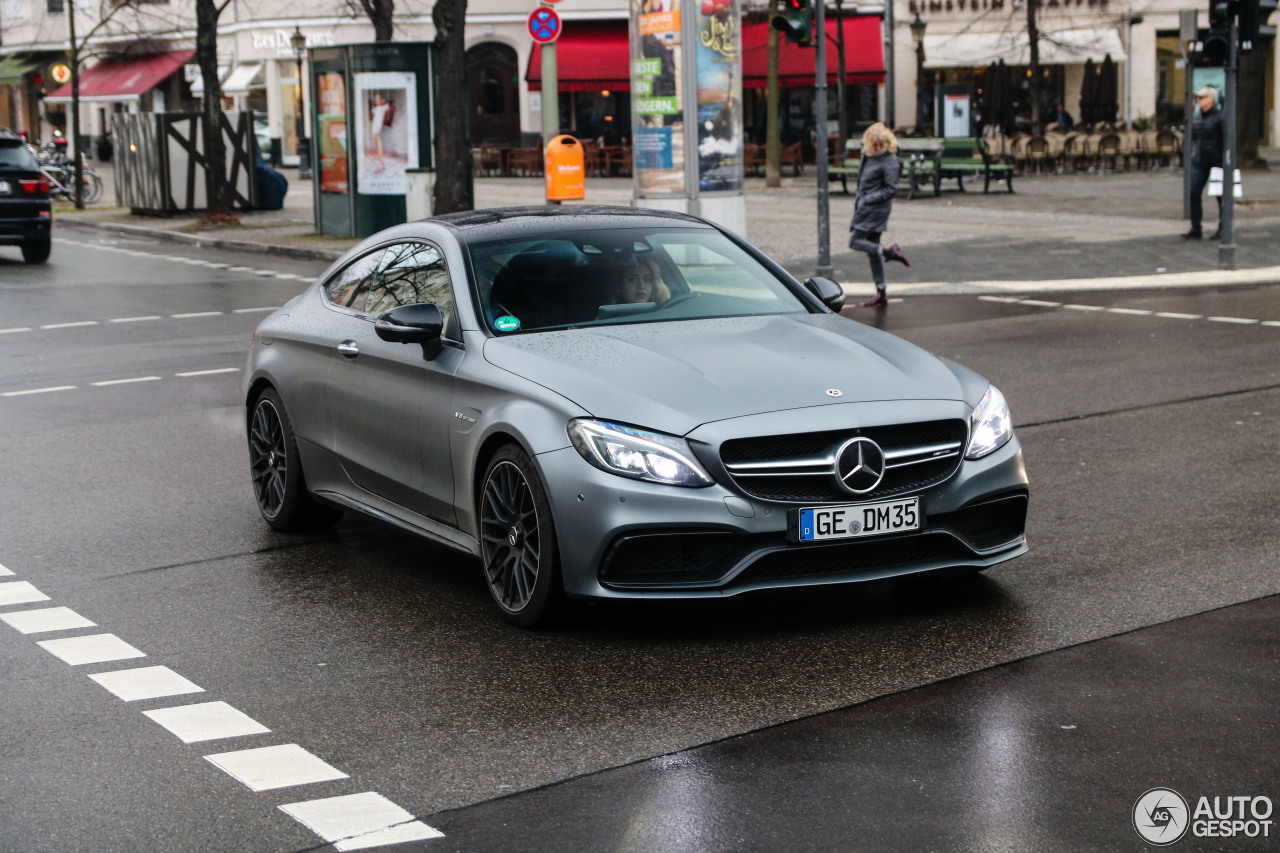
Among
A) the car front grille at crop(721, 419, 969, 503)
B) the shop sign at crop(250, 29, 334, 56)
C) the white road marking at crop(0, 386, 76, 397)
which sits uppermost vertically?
the shop sign at crop(250, 29, 334, 56)

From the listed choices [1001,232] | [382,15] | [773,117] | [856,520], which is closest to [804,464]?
[856,520]

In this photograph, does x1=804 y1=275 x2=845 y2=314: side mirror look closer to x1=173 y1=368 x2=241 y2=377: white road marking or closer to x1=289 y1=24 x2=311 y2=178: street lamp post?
x1=173 y1=368 x2=241 y2=377: white road marking

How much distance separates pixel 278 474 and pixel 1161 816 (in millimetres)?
4850

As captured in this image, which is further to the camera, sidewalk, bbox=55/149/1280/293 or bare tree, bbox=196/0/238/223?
bare tree, bbox=196/0/238/223

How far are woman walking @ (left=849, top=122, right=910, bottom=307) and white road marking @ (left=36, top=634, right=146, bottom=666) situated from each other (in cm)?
1235

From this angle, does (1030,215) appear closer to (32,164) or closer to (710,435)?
(32,164)

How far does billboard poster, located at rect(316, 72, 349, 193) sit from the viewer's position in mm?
27578

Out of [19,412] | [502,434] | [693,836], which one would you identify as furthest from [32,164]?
[693,836]

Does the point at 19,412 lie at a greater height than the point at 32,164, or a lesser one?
lesser

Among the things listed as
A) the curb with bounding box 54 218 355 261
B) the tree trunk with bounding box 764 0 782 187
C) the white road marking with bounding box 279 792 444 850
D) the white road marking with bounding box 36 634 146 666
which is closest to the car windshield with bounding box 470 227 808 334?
the white road marking with bounding box 36 634 146 666

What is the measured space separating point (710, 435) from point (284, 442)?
2.86 metres

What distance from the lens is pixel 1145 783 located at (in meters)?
4.46

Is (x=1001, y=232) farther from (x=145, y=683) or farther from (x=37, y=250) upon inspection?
(x=145, y=683)

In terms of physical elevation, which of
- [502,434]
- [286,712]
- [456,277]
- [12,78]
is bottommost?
[286,712]
